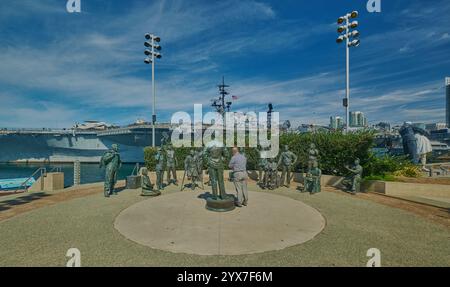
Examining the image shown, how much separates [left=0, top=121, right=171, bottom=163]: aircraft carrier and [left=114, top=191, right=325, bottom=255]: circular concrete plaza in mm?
41758

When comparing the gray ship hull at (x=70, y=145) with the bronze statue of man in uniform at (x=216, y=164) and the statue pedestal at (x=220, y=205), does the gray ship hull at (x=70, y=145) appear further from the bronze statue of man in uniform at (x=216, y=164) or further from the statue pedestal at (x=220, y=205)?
the statue pedestal at (x=220, y=205)

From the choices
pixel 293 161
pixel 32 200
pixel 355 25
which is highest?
pixel 355 25

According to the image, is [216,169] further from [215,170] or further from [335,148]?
[335,148]

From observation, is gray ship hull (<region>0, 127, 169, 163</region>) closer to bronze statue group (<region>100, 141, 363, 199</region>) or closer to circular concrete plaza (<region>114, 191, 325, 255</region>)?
bronze statue group (<region>100, 141, 363, 199</region>)

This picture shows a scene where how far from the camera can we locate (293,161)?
13.4 m

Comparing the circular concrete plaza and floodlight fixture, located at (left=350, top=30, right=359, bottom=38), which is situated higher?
floodlight fixture, located at (left=350, top=30, right=359, bottom=38)

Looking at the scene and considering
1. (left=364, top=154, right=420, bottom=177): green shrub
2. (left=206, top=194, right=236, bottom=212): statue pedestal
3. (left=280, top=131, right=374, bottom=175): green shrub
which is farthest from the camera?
(left=364, top=154, right=420, bottom=177): green shrub

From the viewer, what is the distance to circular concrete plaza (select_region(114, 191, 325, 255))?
205 inches

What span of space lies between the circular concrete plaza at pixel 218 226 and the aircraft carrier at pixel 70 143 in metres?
41.8

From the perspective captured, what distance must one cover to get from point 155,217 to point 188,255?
298 cm

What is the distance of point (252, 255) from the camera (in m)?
4.73

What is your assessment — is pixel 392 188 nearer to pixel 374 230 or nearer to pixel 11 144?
pixel 374 230

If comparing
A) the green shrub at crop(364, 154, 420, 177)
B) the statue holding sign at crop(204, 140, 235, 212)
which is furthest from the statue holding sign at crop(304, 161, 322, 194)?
the statue holding sign at crop(204, 140, 235, 212)
